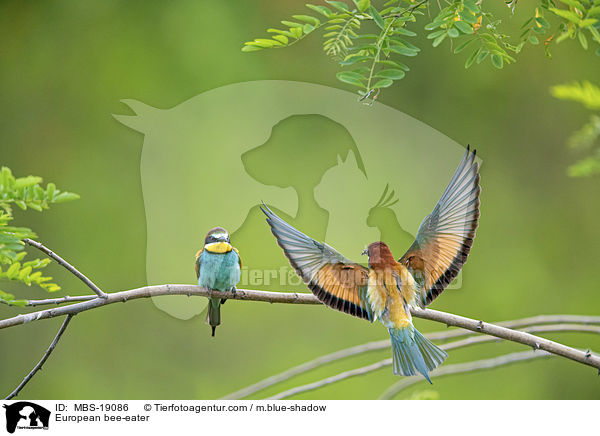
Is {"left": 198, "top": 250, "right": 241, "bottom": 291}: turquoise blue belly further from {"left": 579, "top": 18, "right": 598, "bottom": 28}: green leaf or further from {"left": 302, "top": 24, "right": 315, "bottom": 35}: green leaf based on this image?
{"left": 579, "top": 18, "right": 598, "bottom": 28}: green leaf

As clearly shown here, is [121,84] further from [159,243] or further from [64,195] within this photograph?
[64,195]

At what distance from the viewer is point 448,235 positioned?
987 millimetres

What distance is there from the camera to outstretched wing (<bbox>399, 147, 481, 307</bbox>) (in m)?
0.98

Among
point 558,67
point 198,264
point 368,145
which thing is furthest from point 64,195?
point 558,67

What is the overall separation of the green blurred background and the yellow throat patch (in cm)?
57

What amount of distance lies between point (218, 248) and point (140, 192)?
0.68m

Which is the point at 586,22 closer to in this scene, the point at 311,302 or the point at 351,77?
the point at 351,77

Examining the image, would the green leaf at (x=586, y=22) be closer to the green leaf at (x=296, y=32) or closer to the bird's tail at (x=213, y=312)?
the green leaf at (x=296, y=32)

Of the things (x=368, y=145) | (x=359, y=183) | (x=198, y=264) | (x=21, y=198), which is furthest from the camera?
(x=368, y=145)

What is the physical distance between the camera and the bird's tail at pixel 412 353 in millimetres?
997

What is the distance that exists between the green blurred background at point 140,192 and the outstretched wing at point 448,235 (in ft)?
2.63

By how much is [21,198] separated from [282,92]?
1.34m

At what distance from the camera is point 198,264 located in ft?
4.07
